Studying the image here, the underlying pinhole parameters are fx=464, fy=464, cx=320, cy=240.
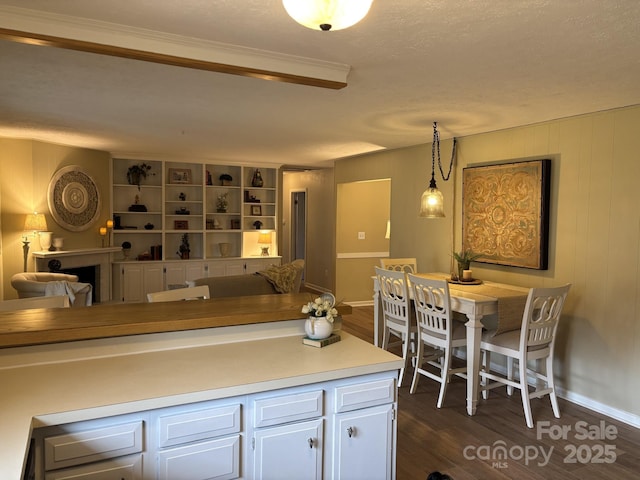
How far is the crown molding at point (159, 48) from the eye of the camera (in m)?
2.09

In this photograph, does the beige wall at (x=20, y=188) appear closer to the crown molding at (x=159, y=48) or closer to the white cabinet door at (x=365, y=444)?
the crown molding at (x=159, y=48)

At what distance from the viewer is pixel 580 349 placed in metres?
3.90

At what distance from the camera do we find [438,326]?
13.0 ft

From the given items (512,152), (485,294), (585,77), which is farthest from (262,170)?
(585,77)

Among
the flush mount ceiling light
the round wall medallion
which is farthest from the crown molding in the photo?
the round wall medallion

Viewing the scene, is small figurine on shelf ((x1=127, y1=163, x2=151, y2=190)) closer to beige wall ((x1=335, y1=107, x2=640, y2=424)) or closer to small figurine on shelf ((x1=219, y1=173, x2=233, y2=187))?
small figurine on shelf ((x1=219, y1=173, x2=233, y2=187))

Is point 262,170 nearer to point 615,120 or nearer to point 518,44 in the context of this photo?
point 615,120

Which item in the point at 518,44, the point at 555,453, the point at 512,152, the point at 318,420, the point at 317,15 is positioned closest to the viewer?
the point at 317,15

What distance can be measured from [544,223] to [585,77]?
1593mm

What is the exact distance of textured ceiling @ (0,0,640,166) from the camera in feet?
6.59

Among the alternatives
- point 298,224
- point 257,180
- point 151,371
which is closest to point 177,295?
point 151,371

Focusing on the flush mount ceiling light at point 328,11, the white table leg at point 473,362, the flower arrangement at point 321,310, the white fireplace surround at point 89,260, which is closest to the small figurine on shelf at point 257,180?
the white fireplace surround at point 89,260

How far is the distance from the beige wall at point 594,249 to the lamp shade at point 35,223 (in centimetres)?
527

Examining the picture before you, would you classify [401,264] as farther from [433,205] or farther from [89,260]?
[89,260]
